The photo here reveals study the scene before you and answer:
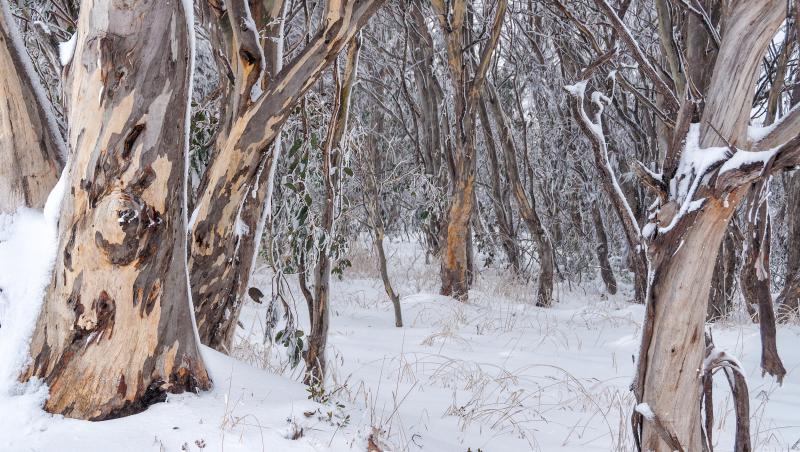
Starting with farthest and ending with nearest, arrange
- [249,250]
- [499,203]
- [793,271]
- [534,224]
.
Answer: [499,203]
[534,224]
[793,271]
[249,250]

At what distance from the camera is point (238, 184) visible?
2529mm

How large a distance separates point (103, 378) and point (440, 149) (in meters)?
7.00

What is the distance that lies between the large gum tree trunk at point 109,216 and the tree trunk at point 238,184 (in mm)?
517

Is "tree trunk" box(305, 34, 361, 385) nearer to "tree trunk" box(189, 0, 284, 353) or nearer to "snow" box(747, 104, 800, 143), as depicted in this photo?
"tree trunk" box(189, 0, 284, 353)

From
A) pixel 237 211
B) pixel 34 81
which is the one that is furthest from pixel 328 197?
pixel 34 81

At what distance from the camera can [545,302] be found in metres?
7.21

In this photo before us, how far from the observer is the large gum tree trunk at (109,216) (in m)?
1.82

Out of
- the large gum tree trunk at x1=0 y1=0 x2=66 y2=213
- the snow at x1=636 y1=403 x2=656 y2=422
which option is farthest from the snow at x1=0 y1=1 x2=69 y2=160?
the snow at x1=636 y1=403 x2=656 y2=422

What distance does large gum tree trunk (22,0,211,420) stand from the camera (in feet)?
5.98

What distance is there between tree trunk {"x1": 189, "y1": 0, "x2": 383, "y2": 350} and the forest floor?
284mm

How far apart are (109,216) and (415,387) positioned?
91.0 inches

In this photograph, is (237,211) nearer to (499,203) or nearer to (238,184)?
(238,184)

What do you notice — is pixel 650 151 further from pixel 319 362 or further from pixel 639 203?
pixel 319 362

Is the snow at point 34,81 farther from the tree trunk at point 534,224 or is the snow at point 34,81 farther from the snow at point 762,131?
the tree trunk at point 534,224
